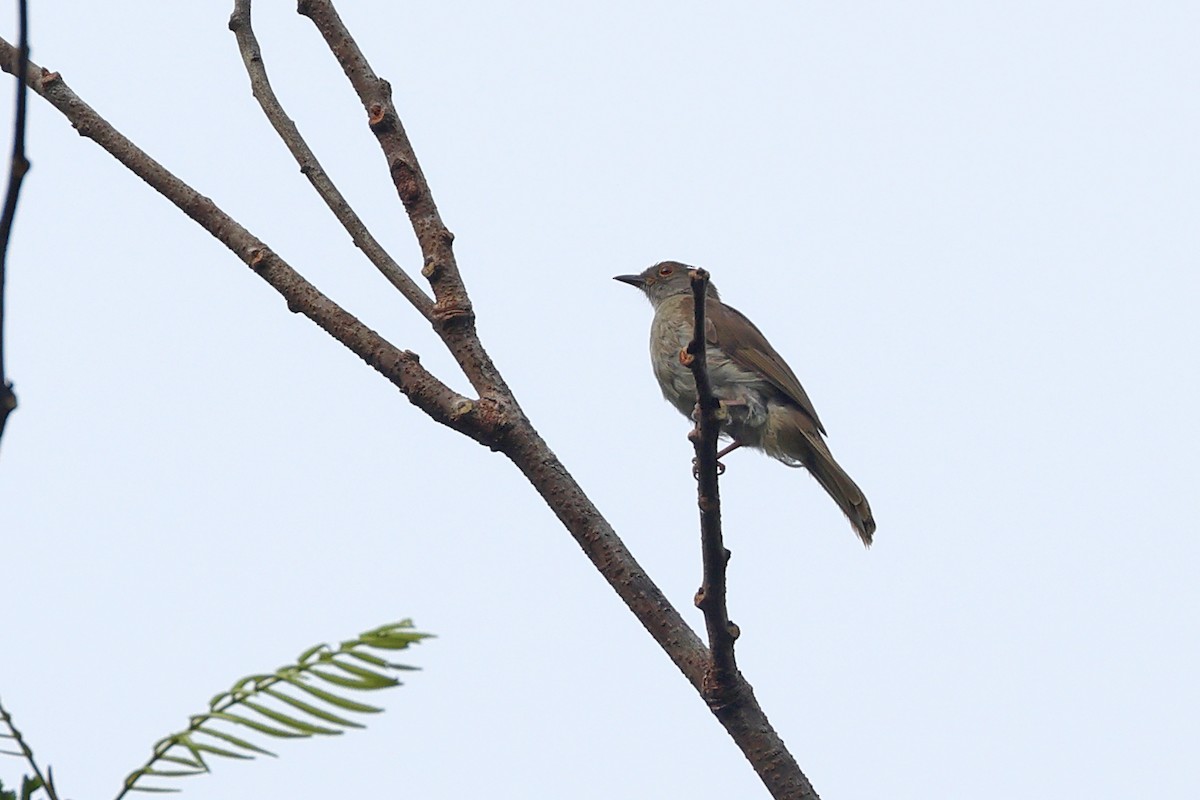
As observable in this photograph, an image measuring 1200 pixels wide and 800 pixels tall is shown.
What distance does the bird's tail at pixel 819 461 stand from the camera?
6488 millimetres

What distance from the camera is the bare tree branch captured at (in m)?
3.02

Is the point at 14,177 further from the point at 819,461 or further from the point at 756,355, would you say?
the point at 756,355

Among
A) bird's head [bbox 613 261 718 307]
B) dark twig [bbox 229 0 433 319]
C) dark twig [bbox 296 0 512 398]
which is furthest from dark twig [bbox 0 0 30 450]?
bird's head [bbox 613 261 718 307]

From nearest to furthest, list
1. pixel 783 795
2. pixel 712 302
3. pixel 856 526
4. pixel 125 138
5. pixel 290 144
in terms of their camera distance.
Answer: pixel 783 795 < pixel 125 138 < pixel 290 144 < pixel 856 526 < pixel 712 302

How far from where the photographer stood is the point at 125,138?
3.42 meters

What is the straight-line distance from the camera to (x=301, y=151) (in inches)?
153

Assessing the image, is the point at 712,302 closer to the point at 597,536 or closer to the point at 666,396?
the point at 666,396

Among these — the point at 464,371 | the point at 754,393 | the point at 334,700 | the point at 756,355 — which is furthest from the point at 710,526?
the point at 756,355

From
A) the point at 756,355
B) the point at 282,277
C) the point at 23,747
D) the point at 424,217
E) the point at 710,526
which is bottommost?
the point at 23,747

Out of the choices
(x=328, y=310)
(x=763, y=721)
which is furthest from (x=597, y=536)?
(x=328, y=310)

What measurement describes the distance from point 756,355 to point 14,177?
6.21 meters

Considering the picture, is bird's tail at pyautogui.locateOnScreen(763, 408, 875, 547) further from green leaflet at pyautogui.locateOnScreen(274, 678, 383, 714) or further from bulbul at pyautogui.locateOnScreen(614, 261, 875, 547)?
green leaflet at pyautogui.locateOnScreen(274, 678, 383, 714)

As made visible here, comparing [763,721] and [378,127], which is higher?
[378,127]

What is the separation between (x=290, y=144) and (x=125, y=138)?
0.57 m
